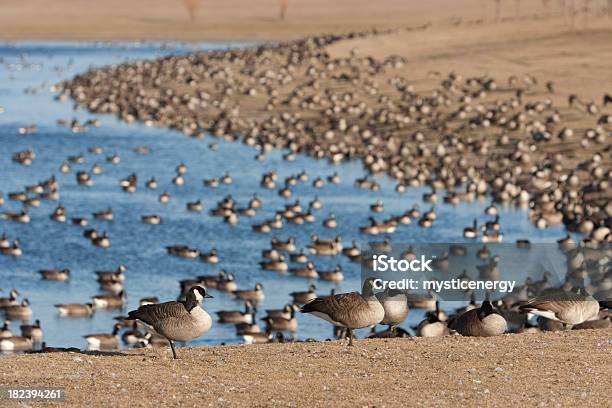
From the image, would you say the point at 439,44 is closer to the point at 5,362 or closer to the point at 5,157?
the point at 5,157

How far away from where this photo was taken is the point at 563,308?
1762 centimetres

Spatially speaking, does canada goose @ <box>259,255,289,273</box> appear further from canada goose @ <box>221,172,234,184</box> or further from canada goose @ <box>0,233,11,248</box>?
canada goose @ <box>221,172,234,184</box>

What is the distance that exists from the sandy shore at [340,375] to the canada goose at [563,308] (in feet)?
2.43

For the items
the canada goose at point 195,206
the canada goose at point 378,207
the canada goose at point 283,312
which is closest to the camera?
the canada goose at point 283,312

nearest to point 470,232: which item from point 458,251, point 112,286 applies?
point 458,251

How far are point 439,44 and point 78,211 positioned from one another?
55.3 metres

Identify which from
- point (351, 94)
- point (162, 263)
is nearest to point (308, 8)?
point (351, 94)

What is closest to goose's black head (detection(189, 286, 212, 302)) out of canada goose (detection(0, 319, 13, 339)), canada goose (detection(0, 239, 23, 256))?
canada goose (detection(0, 319, 13, 339))

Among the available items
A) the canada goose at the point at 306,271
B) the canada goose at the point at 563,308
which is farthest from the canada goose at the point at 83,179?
the canada goose at the point at 563,308

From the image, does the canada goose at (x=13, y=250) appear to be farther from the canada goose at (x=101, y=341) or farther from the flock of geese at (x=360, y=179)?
the canada goose at (x=101, y=341)

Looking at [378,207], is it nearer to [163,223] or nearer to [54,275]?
[163,223]

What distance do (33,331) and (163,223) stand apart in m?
14.7

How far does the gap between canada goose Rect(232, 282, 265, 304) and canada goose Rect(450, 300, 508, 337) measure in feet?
50.8

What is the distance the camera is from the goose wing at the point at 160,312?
15.2 metres
